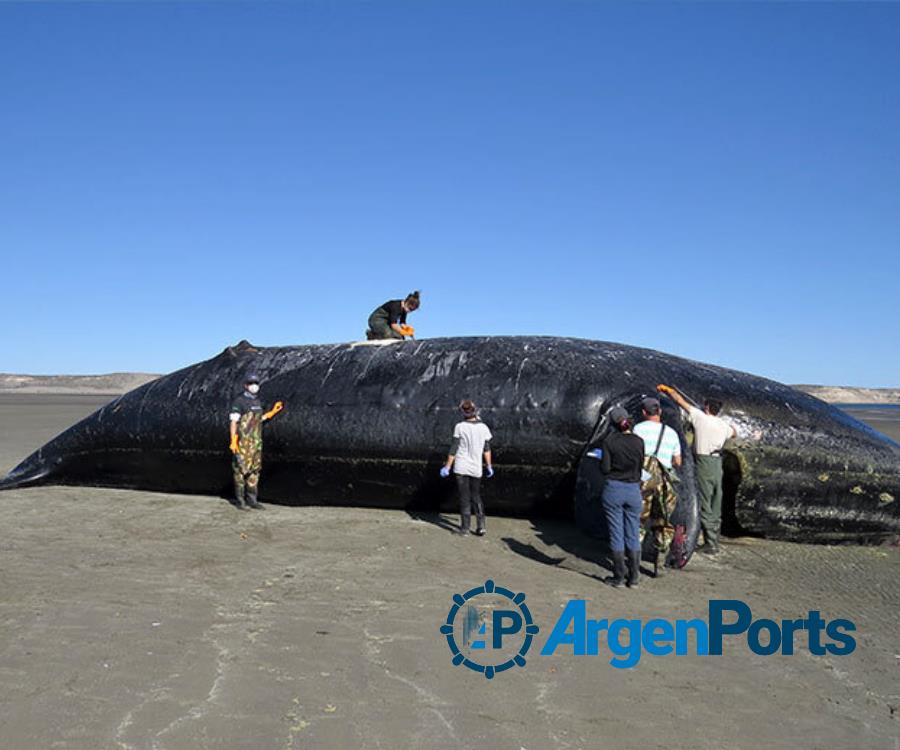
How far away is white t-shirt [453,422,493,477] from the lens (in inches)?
350

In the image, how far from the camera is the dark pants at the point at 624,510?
7.13 meters

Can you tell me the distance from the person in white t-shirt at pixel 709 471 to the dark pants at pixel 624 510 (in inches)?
65.0

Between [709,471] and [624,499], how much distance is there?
1917 mm

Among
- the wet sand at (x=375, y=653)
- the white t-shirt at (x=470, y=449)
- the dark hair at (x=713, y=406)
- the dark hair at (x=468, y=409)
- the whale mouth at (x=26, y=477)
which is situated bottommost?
the wet sand at (x=375, y=653)

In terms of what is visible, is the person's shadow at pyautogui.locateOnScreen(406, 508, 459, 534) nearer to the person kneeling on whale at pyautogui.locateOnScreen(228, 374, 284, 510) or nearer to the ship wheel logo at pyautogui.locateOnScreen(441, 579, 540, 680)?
the person kneeling on whale at pyautogui.locateOnScreen(228, 374, 284, 510)

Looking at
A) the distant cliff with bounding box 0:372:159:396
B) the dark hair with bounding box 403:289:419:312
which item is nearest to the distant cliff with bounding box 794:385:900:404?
the distant cliff with bounding box 0:372:159:396

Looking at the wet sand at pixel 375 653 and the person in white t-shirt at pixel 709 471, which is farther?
the person in white t-shirt at pixel 709 471

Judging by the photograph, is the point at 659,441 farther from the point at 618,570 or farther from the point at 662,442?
the point at 618,570

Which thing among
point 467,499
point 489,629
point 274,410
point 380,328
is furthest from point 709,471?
point 274,410

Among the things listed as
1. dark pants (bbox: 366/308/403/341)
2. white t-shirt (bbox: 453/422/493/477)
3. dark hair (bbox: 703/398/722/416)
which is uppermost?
dark pants (bbox: 366/308/403/341)

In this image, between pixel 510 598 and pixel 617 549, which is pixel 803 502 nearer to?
pixel 617 549

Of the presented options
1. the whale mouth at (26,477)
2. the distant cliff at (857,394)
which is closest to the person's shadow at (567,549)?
the whale mouth at (26,477)

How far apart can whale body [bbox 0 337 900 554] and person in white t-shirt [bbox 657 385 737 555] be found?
0.82 feet

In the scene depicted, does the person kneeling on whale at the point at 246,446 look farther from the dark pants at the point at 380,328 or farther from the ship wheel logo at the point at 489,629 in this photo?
the ship wheel logo at the point at 489,629
